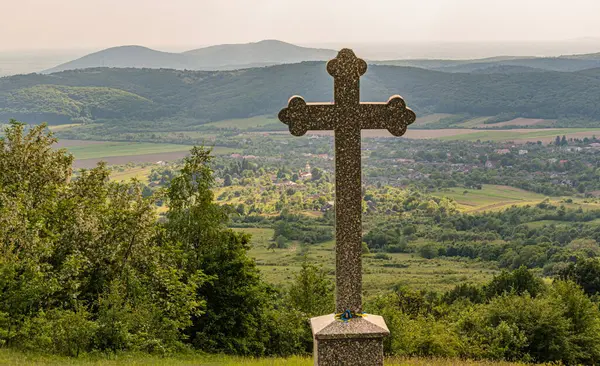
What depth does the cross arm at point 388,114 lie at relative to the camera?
834cm

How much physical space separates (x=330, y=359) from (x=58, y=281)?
10639mm

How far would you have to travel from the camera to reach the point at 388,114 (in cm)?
838

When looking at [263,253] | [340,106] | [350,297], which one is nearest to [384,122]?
[340,106]

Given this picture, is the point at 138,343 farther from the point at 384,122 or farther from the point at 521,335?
the point at 521,335

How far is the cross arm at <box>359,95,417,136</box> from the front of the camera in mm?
8344

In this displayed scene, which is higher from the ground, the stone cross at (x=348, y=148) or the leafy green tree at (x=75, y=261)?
the stone cross at (x=348, y=148)

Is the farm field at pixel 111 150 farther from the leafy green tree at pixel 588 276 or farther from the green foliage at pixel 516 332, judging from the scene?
the green foliage at pixel 516 332

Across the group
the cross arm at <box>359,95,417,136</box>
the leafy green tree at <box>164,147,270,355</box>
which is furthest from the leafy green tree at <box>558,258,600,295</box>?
the cross arm at <box>359,95,417,136</box>

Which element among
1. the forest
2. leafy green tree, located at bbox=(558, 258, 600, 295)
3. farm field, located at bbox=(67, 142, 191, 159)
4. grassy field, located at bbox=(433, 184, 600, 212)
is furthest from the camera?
farm field, located at bbox=(67, 142, 191, 159)

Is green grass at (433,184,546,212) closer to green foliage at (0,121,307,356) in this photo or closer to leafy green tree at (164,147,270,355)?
leafy green tree at (164,147,270,355)

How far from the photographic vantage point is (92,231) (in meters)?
17.8

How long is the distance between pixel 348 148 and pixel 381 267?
81591mm

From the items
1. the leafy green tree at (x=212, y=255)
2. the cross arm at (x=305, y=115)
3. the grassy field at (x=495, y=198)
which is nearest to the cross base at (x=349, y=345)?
the cross arm at (x=305, y=115)

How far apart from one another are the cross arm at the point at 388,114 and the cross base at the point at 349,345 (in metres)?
2.67
